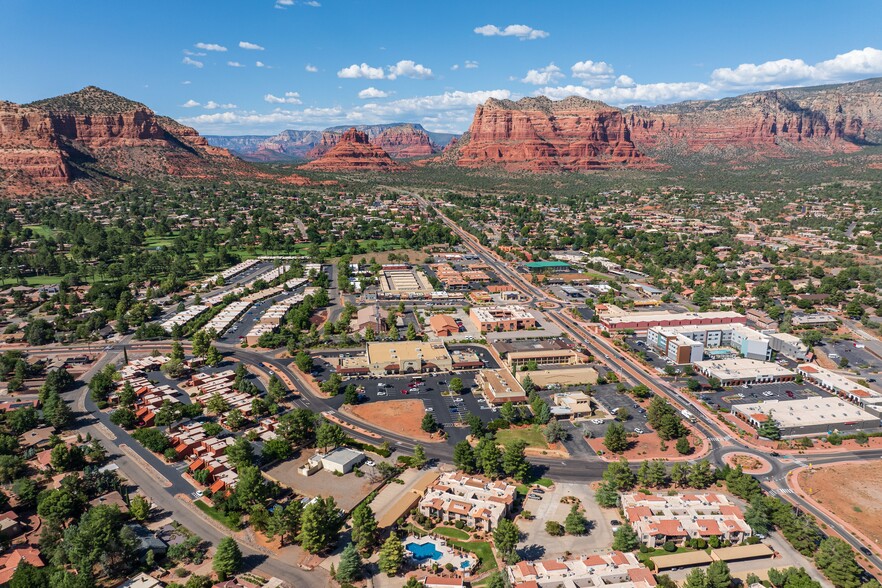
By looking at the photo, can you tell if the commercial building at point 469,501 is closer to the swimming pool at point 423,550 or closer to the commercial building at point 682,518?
the swimming pool at point 423,550

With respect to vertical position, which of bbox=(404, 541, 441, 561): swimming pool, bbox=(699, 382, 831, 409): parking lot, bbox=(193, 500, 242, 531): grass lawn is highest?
bbox=(193, 500, 242, 531): grass lawn

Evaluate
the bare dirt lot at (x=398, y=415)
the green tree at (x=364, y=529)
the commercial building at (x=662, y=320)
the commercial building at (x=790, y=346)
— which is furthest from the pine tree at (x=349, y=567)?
the commercial building at (x=790, y=346)

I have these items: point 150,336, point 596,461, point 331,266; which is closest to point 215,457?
point 596,461

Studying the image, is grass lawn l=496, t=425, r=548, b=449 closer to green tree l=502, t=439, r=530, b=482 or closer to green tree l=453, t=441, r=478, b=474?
green tree l=502, t=439, r=530, b=482

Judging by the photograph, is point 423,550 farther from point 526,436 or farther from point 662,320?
point 662,320

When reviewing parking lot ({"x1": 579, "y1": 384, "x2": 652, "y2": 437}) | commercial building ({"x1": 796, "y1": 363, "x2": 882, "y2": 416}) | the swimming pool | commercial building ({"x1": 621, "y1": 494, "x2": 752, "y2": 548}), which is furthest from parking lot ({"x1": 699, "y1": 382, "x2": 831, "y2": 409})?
the swimming pool

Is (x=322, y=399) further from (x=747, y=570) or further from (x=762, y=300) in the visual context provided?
(x=762, y=300)
